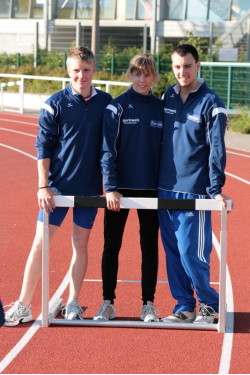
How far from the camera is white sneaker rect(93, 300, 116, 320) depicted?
275 inches

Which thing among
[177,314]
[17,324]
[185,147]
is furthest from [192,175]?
Answer: [17,324]

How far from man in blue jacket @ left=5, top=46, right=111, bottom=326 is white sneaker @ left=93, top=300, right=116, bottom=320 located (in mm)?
149

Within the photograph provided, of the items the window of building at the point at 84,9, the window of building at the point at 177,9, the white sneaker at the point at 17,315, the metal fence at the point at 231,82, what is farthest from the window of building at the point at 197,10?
the white sneaker at the point at 17,315

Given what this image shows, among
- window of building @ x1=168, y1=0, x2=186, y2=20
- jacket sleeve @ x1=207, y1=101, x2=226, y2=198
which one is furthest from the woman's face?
window of building @ x1=168, y1=0, x2=186, y2=20

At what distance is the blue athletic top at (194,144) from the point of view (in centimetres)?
665

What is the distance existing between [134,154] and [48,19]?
1635 inches

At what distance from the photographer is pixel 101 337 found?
6648mm

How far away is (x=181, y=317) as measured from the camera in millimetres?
6992

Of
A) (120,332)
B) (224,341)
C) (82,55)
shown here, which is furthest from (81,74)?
(224,341)

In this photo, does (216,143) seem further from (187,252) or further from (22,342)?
(22,342)

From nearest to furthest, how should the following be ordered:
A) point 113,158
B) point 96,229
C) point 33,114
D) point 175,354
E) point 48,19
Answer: point 175,354, point 113,158, point 96,229, point 33,114, point 48,19

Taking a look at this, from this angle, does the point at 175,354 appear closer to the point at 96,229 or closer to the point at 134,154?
the point at 134,154

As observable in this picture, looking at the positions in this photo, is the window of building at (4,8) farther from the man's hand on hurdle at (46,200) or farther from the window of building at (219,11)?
the man's hand on hurdle at (46,200)

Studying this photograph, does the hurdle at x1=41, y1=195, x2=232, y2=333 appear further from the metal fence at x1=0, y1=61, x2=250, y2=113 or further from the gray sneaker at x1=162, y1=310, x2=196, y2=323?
the metal fence at x1=0, y1=61, x2=250, y2=113
